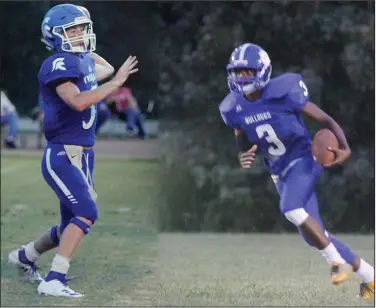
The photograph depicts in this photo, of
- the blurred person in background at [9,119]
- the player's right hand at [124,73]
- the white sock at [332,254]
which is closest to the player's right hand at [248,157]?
the white sock at [332,254]

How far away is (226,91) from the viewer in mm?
9297

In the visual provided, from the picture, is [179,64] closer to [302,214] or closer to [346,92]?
[346,92]

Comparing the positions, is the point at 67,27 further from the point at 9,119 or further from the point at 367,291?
the point at 9,119

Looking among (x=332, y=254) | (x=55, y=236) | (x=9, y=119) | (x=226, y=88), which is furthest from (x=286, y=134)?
(x=226, y=88)

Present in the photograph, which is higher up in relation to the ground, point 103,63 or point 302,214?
point 103,63

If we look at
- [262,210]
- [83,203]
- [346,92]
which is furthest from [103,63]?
[262,210]

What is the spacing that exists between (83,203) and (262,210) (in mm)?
5606

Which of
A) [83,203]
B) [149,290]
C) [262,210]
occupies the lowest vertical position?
[262,210]

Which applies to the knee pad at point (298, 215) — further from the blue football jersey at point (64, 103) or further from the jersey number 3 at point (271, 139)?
the blue football jersey at point (64, 103)

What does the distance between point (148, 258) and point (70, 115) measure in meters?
2.12

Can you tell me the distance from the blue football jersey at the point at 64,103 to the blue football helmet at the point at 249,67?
30.5 inches

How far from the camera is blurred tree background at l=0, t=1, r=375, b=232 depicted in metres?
9.38

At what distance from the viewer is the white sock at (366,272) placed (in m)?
4.94

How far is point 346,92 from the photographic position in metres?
9.48
